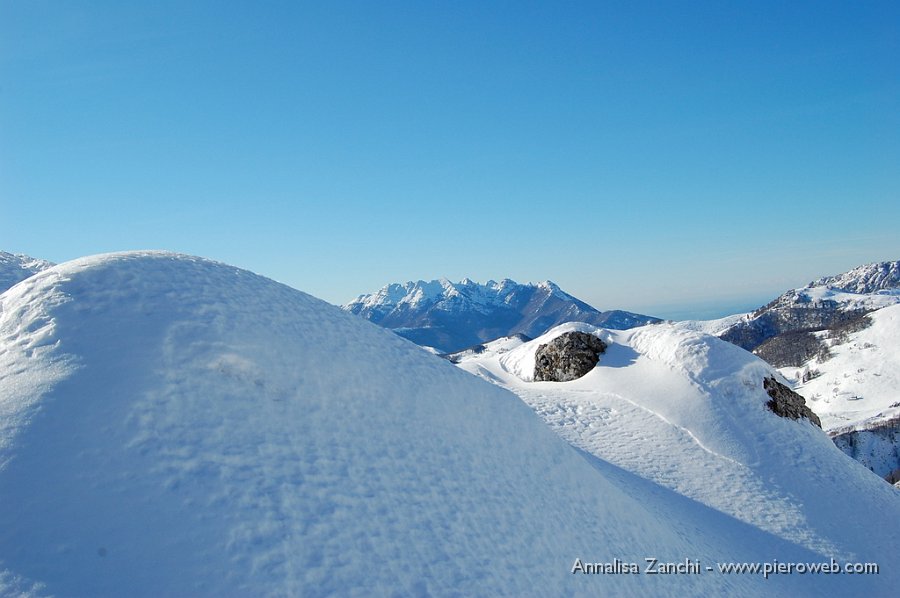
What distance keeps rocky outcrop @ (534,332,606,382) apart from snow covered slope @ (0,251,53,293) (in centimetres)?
3479

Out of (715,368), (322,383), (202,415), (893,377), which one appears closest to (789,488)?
(715,368)

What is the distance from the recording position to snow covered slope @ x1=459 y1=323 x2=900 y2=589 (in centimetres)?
1994

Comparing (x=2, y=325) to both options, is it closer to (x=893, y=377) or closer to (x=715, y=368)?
(x=715, y=368)

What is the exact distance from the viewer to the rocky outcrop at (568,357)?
3506cm

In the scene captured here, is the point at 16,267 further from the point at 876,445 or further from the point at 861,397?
the point at 861,397

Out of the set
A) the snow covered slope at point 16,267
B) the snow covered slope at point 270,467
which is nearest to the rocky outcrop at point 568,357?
the snow covered slope at point 270,467

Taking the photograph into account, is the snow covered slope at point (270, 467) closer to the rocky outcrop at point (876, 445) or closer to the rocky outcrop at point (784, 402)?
the rocky outcrop at point (784, 402)

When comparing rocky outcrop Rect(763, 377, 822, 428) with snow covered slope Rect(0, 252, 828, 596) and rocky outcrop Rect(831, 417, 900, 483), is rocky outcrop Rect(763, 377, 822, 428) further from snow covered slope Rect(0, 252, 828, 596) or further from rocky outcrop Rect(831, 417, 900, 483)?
rocky outcrop Rect(831, 417, 900, 483)

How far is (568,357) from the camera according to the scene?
119 ft

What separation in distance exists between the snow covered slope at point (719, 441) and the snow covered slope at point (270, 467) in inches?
92.0

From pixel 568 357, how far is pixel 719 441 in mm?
13034

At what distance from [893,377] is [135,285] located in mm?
245691

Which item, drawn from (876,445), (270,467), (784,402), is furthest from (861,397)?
(270,467)

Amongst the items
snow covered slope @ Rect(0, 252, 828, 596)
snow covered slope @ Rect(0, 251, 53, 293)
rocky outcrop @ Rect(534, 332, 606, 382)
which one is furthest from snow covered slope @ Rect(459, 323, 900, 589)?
snow covered slope @ Rect(0, 251, 53, 293)
